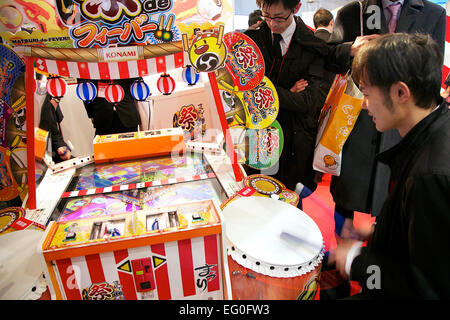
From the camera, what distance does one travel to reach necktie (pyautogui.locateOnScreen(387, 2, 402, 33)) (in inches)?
63.7

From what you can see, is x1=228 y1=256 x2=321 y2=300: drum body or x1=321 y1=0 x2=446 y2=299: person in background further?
x1=321 y1=0 x2=446 y2=299: person in background

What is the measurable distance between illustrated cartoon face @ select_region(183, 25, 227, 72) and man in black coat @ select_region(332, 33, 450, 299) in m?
0.75

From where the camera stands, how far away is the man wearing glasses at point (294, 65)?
1702 millimetres

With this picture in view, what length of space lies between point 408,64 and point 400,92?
0.29 ft

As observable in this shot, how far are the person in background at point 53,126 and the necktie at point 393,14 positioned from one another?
2.33 metres

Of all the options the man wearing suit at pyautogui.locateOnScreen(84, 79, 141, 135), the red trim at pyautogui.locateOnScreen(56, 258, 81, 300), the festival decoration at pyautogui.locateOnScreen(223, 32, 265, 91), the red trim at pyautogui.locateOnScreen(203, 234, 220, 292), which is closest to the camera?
the red trim at pyautogui.locateOnScreen(56, 258, 81, 300)

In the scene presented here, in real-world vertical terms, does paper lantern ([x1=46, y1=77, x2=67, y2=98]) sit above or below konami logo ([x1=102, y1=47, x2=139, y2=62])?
below

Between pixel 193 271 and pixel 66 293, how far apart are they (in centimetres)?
41

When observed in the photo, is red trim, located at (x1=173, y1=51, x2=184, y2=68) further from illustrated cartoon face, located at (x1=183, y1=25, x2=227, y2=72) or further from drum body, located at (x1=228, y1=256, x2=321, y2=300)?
drum body, located at (x1=228, y1=256, x2=321, y2=300)

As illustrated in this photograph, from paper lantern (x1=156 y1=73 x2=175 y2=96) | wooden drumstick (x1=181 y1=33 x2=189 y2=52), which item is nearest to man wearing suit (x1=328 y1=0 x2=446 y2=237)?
wooden drumstick (x1=181 y1=33 x2=189 y2=52)

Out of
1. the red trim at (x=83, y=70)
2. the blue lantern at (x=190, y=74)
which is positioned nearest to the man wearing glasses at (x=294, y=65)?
the blue lantern at (x=190, y=74)

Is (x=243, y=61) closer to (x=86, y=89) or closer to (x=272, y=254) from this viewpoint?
(x=86, y=89)

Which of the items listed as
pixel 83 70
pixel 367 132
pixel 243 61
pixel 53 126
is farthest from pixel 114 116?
pixel 367 132
